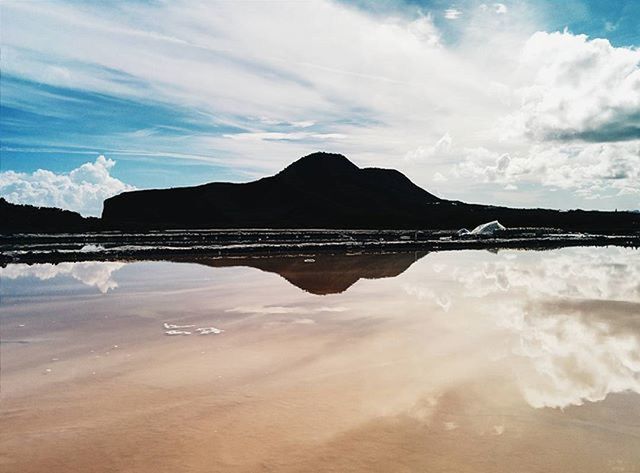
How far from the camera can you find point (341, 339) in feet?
34.8

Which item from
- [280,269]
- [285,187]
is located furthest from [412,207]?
[280,269]

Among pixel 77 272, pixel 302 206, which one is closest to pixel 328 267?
pixel 77 272

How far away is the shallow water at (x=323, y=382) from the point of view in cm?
560

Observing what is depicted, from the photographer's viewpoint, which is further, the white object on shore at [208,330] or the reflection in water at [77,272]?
the reflection in water at [77,272]

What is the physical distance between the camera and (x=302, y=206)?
153750 mm

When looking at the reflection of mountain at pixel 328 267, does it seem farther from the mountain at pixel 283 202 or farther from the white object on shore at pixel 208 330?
the mountain at pixel 283 202

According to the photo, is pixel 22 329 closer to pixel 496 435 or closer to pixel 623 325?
pixel 496 435

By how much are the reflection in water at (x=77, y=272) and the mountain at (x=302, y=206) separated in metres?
85.9

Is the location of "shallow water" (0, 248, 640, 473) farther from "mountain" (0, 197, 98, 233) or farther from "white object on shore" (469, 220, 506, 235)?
"mountain" (0, 197, 98, 233)

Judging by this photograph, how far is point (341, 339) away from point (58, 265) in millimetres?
22210

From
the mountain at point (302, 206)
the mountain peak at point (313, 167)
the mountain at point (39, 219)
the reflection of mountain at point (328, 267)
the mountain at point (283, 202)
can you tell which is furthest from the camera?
the mountain peak at point (313, 167)

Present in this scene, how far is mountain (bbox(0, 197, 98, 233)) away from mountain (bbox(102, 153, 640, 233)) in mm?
42452

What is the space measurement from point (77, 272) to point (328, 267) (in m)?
12.4

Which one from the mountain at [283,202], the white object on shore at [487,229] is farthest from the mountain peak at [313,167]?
the white object on shore at [487,229]
